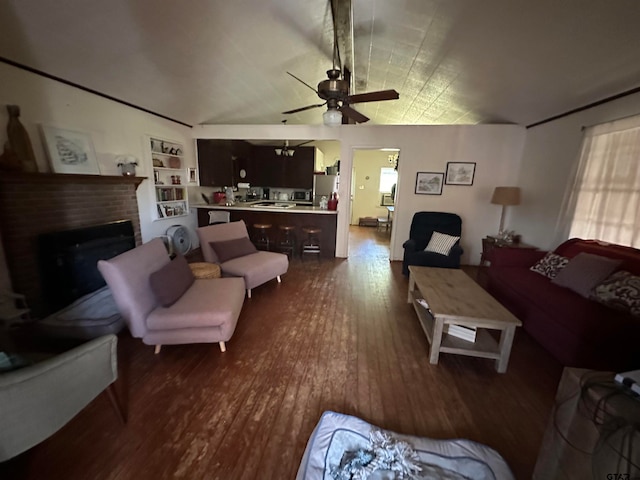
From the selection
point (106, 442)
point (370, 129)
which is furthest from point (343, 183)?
point (106, 442)

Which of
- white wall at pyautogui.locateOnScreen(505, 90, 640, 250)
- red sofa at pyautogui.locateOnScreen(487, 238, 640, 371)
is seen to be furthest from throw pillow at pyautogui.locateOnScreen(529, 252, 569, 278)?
white wall at pyautogui.locateOnScreen(505, 90, 640, 250)

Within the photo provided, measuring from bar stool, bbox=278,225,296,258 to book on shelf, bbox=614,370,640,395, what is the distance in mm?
4317

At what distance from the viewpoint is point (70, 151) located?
2793 millimetres

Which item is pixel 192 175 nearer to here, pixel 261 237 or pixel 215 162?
pixel 215 162

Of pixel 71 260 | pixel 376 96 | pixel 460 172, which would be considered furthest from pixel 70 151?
pixel 460 172

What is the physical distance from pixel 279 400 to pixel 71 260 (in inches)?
108

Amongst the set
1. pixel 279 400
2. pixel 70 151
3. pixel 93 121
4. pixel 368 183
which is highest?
pixel 93 121

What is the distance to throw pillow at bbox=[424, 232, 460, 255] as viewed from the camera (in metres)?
3.72

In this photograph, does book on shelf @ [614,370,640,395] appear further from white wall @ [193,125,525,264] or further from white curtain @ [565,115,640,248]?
white wall @ [193,125,525,264]

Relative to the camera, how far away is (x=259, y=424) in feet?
4.99

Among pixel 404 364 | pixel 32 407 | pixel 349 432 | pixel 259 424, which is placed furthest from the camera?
pixel 404 364

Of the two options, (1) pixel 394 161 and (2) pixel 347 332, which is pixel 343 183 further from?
(1) pixel 394 161

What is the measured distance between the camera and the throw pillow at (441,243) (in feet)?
12.2

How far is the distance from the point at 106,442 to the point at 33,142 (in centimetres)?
288
